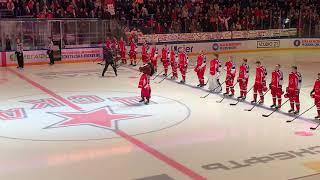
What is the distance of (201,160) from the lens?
8.46 m

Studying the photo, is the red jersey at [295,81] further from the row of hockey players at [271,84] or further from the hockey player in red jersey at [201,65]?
the hockey player in red jersey at [201,65]

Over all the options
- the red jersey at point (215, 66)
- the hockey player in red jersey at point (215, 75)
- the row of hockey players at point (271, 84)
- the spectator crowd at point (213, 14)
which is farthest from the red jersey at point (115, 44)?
the red jersey at point (215, 66)

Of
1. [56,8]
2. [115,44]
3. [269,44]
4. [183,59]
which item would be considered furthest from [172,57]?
[269,44]

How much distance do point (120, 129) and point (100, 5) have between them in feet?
49.7

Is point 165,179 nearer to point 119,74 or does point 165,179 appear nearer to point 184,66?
point 184,66

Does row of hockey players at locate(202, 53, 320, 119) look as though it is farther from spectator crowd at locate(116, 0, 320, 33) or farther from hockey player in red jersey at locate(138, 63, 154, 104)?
spectator crowd at locate(116, 0, 320, 33)

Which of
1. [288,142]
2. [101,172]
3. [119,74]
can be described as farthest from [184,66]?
[101,172]

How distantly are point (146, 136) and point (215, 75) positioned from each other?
5.35 metres

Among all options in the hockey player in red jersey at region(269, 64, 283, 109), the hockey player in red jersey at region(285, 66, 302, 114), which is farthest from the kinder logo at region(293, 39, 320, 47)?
the hockey player in red jersey at region(285, 66, 302, 114)

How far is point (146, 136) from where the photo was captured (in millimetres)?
10062

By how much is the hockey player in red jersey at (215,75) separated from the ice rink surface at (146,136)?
412 mm

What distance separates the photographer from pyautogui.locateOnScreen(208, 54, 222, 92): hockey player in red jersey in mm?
14625

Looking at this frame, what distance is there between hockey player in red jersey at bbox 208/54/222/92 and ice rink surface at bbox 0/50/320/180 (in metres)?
0.41

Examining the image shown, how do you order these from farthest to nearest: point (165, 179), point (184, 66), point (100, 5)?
point (100, 5), point (184, 66), point (165, 179)
